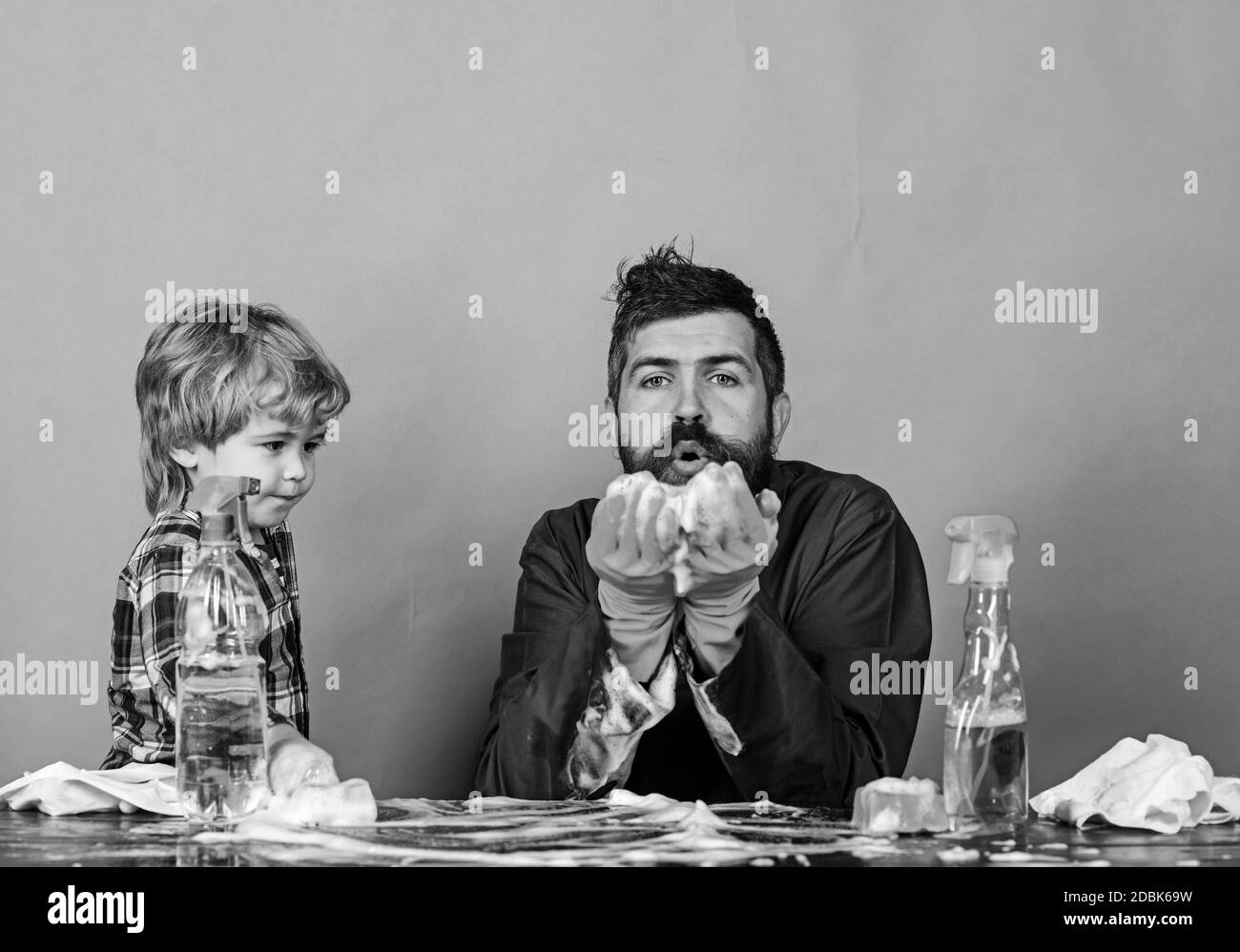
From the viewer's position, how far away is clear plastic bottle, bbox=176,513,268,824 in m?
1.24

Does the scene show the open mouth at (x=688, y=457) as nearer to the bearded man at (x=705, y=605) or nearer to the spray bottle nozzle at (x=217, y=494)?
the bearded man at (x=705, y=605)

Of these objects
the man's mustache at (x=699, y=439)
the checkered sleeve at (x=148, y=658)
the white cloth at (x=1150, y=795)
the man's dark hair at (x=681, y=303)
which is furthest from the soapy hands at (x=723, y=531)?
the man's dark hair at (x=681, y=303)

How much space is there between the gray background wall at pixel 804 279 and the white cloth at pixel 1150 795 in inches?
45.1

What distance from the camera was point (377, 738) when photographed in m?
2.40

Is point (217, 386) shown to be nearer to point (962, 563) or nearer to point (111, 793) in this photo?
point (111, 793)

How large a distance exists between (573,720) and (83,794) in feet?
1.66

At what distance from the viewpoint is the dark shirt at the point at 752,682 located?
1490 mm

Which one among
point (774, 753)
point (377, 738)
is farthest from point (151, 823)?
point (377, 738)

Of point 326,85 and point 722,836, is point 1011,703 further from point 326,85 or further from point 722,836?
point 326,85

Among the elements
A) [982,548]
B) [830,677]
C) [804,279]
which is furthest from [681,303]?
[982,548]

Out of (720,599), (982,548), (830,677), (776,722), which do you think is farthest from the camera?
(830,677)

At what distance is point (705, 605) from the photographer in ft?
4.69

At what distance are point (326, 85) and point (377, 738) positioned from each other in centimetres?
113

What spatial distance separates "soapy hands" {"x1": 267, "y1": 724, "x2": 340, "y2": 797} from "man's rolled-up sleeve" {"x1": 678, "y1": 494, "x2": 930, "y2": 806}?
1.35 feet
